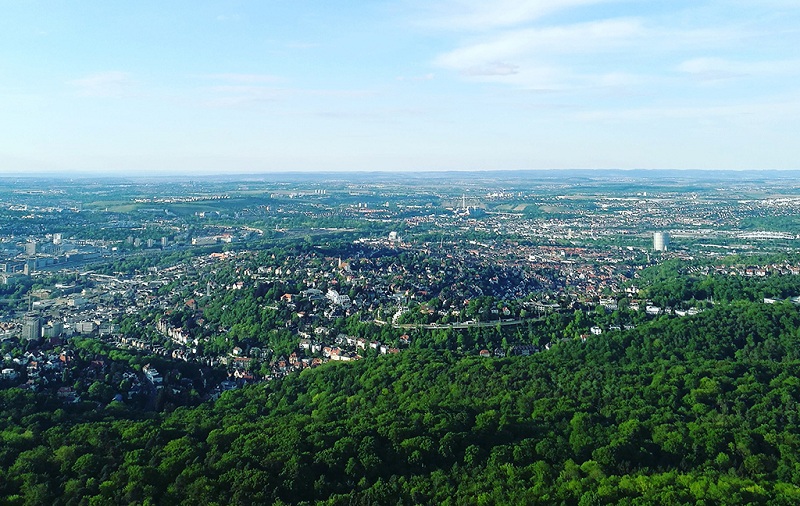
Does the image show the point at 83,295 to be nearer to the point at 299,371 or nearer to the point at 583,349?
the point at 299,371

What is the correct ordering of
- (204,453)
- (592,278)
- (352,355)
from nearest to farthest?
1. (204,453)
2. (352,355)
3. (592,278)

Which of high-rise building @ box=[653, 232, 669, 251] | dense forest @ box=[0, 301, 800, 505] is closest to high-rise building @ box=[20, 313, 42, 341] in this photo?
dense forest @ box=[0, 301, 800, 505]

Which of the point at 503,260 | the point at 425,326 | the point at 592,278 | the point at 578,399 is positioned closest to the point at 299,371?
the point at 425,326

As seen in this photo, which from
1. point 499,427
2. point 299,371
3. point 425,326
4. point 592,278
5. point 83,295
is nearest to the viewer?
point 499,427

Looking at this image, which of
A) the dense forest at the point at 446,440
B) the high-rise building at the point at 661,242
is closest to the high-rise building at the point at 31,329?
the dense forest at the point at 446,440

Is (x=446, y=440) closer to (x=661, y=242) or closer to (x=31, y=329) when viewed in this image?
(x=31, y=329)

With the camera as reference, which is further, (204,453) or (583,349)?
(583,349)
